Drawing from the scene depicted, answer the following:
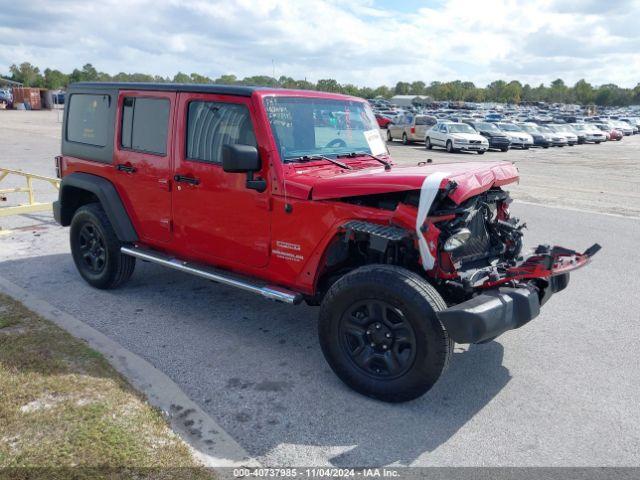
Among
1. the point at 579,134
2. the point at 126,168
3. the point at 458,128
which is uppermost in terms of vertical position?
the point at 579,134

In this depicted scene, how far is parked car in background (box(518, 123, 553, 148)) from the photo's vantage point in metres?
34.0

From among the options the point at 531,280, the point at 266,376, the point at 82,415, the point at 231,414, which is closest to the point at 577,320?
the point at 531,280

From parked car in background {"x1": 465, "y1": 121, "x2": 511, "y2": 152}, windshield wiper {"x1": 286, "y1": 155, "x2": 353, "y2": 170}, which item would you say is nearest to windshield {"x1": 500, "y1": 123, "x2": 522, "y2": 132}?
parked car in background {"x1": 465, "y1": 121, "x2": 511, "y2": 152}

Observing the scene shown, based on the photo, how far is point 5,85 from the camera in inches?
3305

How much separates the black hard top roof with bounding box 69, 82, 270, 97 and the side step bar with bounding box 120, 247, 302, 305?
Result: 1448 mm

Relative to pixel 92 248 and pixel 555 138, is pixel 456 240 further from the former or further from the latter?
pixel 555 138

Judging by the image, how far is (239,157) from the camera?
4.00 metres

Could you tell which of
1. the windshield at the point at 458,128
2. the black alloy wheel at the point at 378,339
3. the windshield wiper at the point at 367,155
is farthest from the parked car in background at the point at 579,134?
the black alloy wheel at the point at 378,339

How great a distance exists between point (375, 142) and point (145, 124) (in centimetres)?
211

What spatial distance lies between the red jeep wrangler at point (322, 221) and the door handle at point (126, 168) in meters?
0.02

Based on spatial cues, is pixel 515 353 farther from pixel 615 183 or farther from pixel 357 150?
pixel 615 183

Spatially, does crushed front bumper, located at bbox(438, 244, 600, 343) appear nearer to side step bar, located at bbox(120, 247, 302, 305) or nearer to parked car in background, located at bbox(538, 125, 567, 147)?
side step bar, located at bbox(120, 247, 302, 305)

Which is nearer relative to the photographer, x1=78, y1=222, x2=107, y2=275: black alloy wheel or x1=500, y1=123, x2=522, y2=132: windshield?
x1=78, y1=222, x2=107, y2=275: black alloy wheel

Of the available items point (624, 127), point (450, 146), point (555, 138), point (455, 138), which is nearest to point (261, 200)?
point (455, 138)
